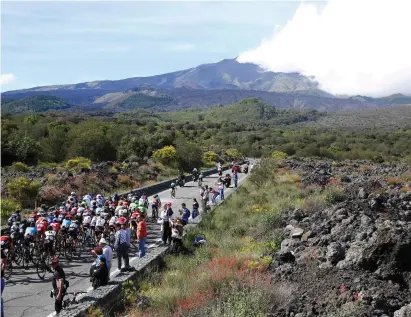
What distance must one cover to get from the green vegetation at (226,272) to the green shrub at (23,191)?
12.1m

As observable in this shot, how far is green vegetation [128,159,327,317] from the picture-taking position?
423 inches

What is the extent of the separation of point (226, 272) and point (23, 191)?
20.0 m

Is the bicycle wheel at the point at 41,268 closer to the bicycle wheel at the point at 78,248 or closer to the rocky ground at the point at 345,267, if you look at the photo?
the bicycle wheel at the point at 78,248

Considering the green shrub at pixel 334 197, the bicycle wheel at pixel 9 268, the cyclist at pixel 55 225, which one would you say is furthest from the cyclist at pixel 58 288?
the green shrub at pixel 334 197

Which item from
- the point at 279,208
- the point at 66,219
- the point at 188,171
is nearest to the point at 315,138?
the point at 188,171

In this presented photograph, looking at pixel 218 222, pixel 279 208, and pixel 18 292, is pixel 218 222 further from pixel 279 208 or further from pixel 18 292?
pixel 18 292

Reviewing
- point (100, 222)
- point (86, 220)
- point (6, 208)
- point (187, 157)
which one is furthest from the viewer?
point (187, 157)

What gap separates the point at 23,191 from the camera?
2909 cm

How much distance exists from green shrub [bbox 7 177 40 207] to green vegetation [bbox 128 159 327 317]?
478 inches

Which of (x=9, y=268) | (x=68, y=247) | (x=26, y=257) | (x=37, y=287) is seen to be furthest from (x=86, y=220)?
(x=37, y=287)

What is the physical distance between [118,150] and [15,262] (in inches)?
1653

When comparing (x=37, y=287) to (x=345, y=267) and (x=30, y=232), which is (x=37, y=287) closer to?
(x=30, y=232)

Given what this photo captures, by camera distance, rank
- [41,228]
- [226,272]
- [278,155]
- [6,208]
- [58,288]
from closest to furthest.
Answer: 1. [58,288]
2. [226,272]
3. [41,228]
4. [6,208]
5. [278,155]

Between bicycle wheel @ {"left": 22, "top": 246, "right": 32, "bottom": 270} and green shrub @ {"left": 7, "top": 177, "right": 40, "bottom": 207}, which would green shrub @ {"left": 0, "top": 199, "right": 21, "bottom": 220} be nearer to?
green shrub @ {"left": 7, "top": 177, "right": 40, "bottom": 207}
